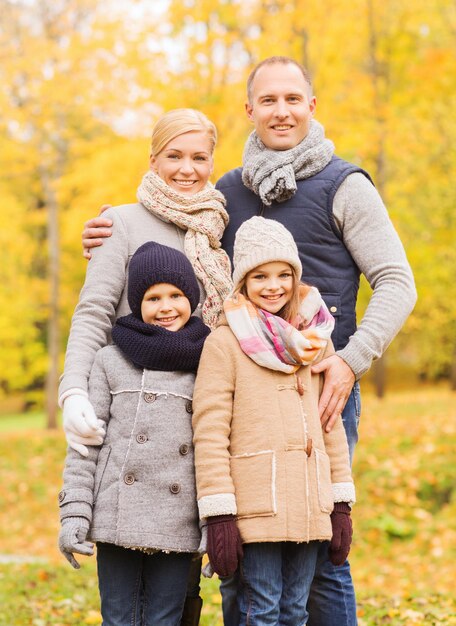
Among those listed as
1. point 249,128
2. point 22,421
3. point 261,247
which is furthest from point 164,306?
point 22,421

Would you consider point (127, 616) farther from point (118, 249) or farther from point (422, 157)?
point (422, 157)

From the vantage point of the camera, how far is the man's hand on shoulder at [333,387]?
10.1 ft

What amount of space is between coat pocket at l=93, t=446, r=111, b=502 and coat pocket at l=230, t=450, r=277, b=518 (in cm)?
49

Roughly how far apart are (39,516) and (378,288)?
920 cm

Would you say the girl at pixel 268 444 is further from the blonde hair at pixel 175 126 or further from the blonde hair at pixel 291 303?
the blonde hair at pixel 175 126

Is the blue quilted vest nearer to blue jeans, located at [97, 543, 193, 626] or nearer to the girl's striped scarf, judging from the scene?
the girl's striped scarf

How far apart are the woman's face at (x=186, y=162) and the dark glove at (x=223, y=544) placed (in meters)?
1.41

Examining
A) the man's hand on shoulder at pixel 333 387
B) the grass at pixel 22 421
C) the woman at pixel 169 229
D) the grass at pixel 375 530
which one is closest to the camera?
the man's hand on shoulder at pixel 333 387

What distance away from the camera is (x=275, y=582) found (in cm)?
288

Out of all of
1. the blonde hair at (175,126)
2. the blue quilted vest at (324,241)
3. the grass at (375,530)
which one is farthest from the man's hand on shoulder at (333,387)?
the grass at (375,530)

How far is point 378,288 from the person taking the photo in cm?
324

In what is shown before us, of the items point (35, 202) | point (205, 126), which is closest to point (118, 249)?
point (205, 126)

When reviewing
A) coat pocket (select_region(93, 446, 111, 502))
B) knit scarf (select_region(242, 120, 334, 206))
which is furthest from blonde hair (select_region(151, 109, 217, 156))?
coat pocket (select_region(93, 446, 111, 502))

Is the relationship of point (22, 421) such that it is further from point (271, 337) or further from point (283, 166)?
point (271, 337)
